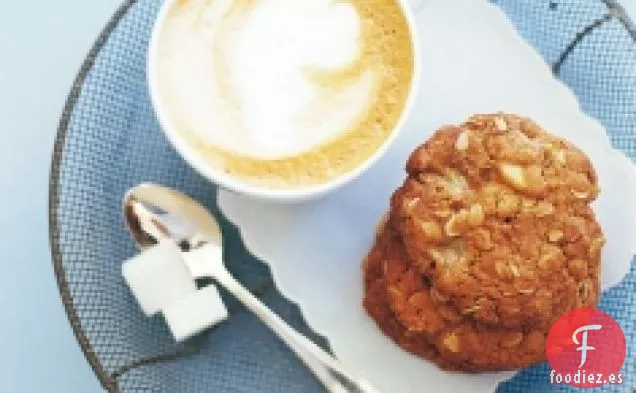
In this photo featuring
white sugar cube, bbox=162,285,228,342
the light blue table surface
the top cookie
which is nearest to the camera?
the top cookie

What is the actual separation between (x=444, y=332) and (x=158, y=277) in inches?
14.6

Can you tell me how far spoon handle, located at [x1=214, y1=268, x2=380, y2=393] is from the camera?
1.06m

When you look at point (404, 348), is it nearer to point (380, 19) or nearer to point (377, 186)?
point (377, 186)

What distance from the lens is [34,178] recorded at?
1306 mm

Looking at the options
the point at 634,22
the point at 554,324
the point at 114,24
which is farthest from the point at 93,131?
the point at 634,22

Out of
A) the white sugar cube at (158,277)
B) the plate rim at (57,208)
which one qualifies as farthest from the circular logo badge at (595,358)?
the plate rim at (57,208)

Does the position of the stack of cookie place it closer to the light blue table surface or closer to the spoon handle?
the spoon handle

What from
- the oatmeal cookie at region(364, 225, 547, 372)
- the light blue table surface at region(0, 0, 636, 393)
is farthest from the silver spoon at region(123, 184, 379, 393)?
the light blue table surface at region(0, 0, 636, 393)

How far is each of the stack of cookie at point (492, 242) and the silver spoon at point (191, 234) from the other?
6.0 inches

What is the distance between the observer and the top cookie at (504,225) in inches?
38.4

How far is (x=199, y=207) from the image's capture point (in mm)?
1146

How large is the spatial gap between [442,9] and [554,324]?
1.56 ft

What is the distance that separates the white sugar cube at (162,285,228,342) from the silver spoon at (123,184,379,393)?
38 millimetres

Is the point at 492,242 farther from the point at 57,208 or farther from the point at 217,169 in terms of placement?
the point at 57,208
